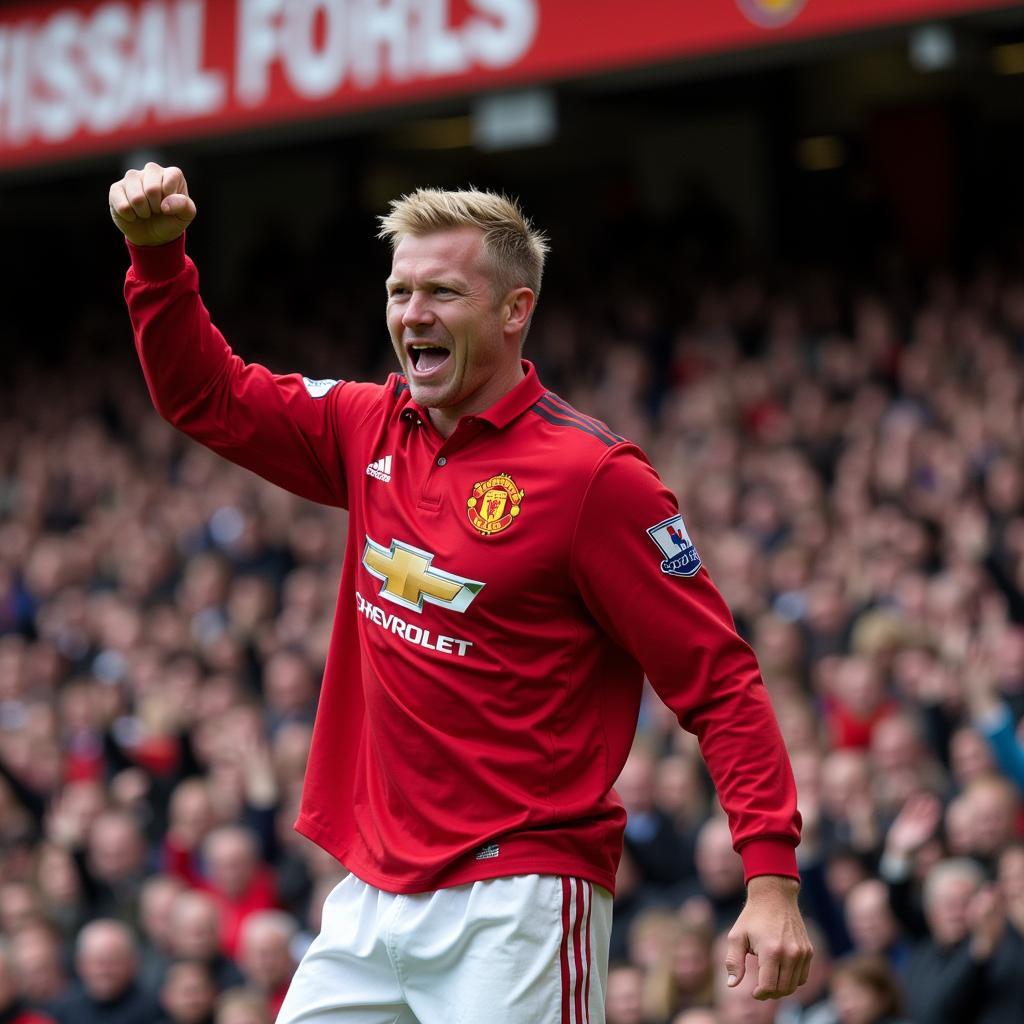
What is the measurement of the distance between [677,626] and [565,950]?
559 mm

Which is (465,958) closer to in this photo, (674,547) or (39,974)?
(674,547)

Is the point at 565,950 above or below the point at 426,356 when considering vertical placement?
below

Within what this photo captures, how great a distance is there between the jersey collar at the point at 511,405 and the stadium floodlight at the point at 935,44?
6.92 m

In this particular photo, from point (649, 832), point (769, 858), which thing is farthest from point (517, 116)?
point (769, 858)

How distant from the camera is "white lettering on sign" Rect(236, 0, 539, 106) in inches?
428

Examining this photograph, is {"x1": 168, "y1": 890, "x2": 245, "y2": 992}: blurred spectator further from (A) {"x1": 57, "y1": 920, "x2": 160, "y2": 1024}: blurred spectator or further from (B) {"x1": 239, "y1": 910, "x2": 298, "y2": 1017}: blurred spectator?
(B) {"x1": 239, "y1": 910, "x2": 298, "y2": 1017}: blurred spectator

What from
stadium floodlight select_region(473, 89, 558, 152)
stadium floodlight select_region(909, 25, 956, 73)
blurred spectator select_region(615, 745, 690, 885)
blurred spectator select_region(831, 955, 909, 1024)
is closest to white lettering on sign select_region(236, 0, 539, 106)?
stadium floodlight select_region(473, 89, 558, 152)

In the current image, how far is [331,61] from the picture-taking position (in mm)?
11383

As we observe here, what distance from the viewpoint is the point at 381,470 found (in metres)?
3.28

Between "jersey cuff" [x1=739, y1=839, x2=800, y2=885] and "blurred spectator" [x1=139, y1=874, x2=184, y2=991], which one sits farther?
"blurred spectator" [x1=139, y1=874, x2=184, y2=991]

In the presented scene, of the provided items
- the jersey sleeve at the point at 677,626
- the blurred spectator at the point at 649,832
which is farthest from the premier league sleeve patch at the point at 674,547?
the blurred spectator at the point at 649,832

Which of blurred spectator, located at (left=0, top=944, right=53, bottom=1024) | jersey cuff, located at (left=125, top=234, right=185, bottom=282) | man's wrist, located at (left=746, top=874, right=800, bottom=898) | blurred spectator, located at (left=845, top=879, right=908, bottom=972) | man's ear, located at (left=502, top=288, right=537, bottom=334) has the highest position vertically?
jersey cuff, located at (left=125, top=234, right=185, bottom=282)

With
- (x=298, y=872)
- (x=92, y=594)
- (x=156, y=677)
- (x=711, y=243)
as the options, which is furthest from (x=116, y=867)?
(x=711, y=243)

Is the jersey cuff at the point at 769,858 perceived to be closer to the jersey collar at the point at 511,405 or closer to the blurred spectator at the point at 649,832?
the jersey collar at the point at 511,405
